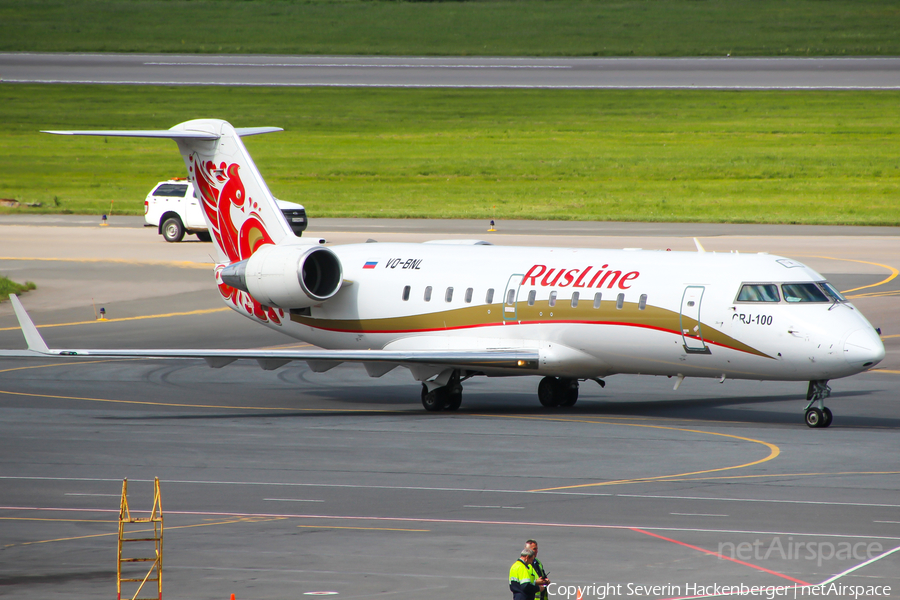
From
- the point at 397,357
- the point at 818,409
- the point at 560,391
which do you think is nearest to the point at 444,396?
the point at 397,357

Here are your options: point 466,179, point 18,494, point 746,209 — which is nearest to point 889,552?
point 18,494

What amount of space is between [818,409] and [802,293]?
7.99 feet

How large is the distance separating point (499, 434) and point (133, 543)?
33.7 ft

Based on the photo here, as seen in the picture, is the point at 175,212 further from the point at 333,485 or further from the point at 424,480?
the point at 424,480

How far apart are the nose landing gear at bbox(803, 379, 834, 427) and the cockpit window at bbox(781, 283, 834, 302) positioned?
5.64 ft

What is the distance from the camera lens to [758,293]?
26.3 m

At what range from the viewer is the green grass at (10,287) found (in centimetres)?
4797

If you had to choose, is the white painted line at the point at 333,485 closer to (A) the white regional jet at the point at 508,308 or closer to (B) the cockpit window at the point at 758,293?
(A) the white regional jet at the point at 508,308

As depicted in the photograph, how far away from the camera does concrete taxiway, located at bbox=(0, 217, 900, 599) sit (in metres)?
16.1

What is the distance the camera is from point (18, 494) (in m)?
20.9

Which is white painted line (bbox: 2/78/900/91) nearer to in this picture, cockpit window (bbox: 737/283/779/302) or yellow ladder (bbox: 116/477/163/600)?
cockpit window (bbox: 737/283/779/302)

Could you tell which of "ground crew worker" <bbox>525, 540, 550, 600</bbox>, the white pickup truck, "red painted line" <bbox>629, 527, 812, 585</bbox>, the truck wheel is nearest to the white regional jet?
"red painted line" <bbox>629, 527, 812, 585</bbox>

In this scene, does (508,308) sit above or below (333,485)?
above

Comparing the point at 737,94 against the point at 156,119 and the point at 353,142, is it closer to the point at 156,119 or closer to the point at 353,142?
the point at 353,142
